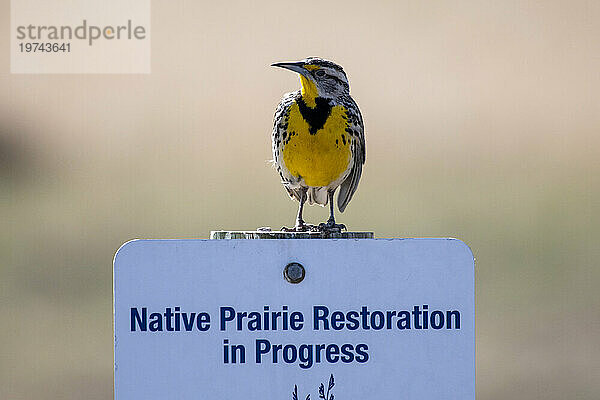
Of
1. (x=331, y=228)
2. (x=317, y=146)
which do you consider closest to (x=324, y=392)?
(x=331, y=228)

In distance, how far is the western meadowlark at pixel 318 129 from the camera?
239 cm

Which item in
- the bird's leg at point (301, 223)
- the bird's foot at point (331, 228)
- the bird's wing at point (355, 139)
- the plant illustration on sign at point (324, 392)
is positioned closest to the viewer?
the plant illustration on sign at point (324, 392)

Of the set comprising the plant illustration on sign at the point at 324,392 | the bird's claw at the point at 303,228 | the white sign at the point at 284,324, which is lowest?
the plant illustration on sign at the point at 324,392

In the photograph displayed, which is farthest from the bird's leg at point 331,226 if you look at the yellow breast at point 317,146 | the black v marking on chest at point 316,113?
the black v marking on chest at point 316,113

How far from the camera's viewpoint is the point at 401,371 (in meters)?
1.59

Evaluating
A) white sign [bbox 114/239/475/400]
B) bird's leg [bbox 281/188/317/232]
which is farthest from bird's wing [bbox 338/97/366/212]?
white sign [bbox 114/239/475/400]

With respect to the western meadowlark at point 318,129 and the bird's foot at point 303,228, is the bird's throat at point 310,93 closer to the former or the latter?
the western meadowlark at point 318,129

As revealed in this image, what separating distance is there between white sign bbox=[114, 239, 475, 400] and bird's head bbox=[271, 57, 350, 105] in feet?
2.83

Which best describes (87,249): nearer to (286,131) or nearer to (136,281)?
(286,131)

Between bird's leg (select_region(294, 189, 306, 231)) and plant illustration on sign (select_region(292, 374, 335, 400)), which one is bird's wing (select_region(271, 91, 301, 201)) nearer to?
bird's leg (select_region(294, 189, 306, 231))

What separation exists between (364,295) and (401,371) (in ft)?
0.44

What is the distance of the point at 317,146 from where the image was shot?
2.39 meters

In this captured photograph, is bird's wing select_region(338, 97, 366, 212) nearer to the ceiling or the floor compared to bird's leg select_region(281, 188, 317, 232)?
nearer to the ceiling

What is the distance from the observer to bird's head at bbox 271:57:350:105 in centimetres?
239
